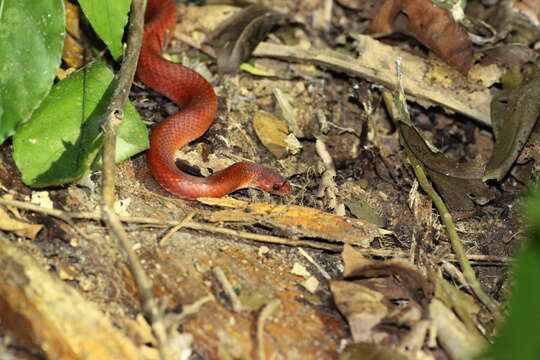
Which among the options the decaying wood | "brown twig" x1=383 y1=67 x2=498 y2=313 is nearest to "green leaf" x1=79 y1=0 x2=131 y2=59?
the decaying wood

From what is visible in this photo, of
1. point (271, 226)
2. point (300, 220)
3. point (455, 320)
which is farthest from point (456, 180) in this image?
point (271, 226)

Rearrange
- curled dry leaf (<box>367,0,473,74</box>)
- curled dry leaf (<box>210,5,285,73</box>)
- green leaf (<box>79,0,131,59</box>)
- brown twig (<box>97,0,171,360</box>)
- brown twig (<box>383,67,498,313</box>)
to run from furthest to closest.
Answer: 1. curled dry leaf (<box>210,5,285,73</box>)
2. curled dry leaf (<box>367,0,473,74</box>)
3. green leaf (<box>79,0,131,59</box>)
4. brown twig (<box>383,67,498,313</box>)
5. brown twig (<box>97,0,171,360</box>)

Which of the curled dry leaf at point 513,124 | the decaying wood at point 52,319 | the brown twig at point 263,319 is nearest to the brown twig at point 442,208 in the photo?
the curled dry leaf at point 513,124

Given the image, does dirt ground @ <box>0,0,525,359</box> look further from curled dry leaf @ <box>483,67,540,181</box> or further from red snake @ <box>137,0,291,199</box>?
curled dry leaf @ <box>483,67,540,181</box>

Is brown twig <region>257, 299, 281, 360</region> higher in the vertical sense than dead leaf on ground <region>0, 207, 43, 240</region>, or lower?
lower

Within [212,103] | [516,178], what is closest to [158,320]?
[212,103]

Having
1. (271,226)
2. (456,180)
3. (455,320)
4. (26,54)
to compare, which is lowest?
(271,226)

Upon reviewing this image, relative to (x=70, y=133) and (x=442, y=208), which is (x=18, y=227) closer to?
(x=70, y=133)
